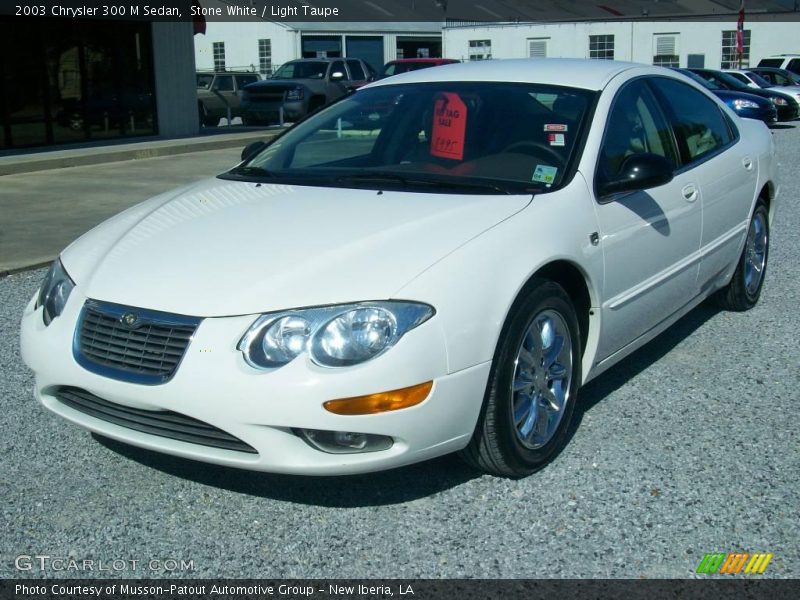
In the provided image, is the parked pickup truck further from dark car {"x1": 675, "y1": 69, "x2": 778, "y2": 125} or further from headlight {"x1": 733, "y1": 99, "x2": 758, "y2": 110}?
headlight {"x1": 733, "y1": 99, "x2": 758, "y2": 110}

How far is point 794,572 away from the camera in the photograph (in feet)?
9.80

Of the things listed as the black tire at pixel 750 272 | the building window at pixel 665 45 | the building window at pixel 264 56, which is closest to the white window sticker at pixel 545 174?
the black tire at pixel 750 272

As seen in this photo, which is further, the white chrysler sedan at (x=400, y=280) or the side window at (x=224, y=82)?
the side window at (x=224, y=82)

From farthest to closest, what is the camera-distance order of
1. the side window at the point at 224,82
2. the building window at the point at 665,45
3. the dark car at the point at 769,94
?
1. the building window at the point at 665,45
2. the side window at the point at 224,82
3. the dark car at the point at 769,94

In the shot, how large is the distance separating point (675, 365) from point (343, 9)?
143 feet

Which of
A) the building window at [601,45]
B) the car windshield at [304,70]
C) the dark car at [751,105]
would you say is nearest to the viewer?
the dark car at [751,105]

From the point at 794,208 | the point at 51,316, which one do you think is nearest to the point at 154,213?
the point at 51,316

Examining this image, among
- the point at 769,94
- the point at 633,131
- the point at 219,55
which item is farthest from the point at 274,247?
the point at 219,55

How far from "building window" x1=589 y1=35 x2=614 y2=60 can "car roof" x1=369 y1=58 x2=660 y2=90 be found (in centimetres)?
4118

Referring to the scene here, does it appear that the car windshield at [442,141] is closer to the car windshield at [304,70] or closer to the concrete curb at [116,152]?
the concrete curb at [116,152]

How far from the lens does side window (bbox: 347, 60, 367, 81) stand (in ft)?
82.8

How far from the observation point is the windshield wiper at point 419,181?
386 cm

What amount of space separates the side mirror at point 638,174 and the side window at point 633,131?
0.22ft

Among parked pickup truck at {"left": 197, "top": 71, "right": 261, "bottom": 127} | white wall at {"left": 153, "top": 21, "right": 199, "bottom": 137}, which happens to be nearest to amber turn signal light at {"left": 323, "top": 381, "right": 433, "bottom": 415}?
white wall at {"left": 153, "top": 21, "right": 199, "bottom": 137}
